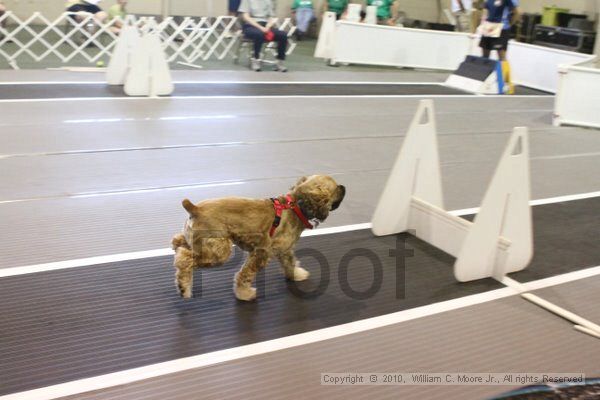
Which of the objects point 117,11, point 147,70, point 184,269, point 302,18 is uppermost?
point 302,18

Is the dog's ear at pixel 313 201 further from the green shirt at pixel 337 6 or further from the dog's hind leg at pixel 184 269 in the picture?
the green shirt at pixel 337 6

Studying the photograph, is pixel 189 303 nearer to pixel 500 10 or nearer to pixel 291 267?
pixel 291 267

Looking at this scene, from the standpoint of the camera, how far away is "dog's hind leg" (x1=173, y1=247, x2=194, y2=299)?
2.99 meters

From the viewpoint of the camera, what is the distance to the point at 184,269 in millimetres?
3018

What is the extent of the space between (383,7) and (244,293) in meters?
12.5

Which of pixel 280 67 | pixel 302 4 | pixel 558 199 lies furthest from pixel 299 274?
pixel 302 4

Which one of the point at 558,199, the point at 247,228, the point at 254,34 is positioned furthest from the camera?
the point at 254,34

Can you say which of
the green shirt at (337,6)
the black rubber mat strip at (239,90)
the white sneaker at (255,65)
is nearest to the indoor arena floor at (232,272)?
the black rubber mat strip at (239,90)

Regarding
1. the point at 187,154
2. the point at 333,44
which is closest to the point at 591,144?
the point at 187,154

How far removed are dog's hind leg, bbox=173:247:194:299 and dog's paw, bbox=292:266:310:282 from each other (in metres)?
0.64

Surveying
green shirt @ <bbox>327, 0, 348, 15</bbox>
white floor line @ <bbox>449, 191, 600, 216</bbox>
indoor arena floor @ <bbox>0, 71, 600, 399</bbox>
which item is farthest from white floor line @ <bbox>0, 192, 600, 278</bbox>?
green shirt @ <bbox>327, 0, 348, 15</bbox>

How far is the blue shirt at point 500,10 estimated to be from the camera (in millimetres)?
9719

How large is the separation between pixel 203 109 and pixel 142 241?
3.90 meters

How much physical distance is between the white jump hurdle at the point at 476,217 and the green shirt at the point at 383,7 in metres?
11.0
